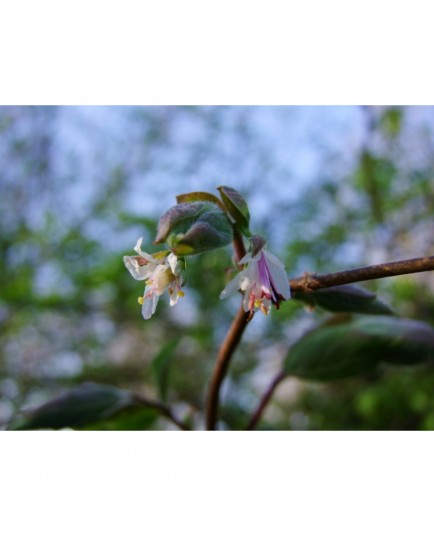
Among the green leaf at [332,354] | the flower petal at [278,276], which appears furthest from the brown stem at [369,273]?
the green leaf at [332,354]

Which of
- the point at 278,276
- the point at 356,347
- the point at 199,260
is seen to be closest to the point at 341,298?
the point at 278,276

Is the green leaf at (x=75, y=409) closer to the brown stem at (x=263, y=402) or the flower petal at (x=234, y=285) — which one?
the brown stem at (x=263, y=402)

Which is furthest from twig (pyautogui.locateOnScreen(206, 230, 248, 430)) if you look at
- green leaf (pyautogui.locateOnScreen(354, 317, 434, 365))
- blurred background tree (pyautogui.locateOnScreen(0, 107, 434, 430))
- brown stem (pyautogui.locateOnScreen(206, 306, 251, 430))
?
blurred background tree (pyautogui.locateOnScreen(0, 107, 434, 430))

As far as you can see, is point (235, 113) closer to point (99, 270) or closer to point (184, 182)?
point (184, 182)

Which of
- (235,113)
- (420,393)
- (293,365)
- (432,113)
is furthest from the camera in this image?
(235,113)

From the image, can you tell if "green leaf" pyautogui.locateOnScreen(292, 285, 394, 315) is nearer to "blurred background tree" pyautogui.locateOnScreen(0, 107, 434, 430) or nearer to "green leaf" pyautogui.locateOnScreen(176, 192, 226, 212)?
→ "green leaf" pyautogui.locateOnScreen(176, 192, 226, 212)

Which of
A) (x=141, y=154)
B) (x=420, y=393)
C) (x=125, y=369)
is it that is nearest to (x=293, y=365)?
(x=420, y=393)
